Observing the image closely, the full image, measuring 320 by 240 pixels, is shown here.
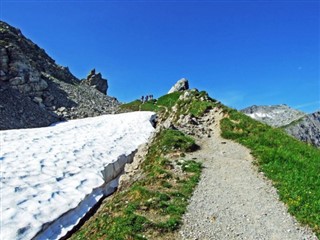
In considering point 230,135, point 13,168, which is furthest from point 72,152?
point 230,135

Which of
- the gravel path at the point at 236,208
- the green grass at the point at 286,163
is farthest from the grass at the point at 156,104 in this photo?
the gravel path at the point at 236,208

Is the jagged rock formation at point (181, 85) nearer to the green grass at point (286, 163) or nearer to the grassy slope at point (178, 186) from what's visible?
the green grass at point (286, 163)

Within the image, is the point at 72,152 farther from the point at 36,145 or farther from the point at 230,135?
the point at 230,135

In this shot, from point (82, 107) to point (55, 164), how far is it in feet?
139

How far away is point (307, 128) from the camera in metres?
111

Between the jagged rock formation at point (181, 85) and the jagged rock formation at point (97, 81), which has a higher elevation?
the jagged rock formation at point (97, 81)

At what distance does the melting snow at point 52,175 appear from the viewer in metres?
16.3

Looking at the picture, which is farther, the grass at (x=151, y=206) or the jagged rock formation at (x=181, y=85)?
the jagged rock formation at (x=181, y=85)

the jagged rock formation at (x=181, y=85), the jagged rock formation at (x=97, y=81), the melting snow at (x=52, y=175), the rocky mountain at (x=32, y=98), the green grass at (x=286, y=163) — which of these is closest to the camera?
the green grass at (x=286, y=163)

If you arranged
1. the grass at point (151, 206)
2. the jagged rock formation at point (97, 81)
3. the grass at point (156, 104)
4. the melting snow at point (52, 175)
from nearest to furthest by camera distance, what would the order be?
the grass at point (151, 206) → the melting snow at point (52, 175) → the grass at point (156, 104) → the jagged rock formation at point (97, 81)

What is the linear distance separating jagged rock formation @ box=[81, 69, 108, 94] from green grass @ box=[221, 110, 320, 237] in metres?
92.6

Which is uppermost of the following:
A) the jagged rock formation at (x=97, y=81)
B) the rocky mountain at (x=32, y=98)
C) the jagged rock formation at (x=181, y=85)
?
the jagged rock formation at (x=97, y=81)

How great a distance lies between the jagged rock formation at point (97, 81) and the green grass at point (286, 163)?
304 feet

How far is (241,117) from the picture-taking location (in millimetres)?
30578
